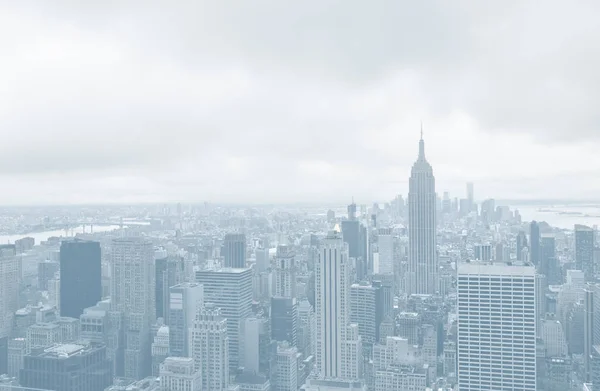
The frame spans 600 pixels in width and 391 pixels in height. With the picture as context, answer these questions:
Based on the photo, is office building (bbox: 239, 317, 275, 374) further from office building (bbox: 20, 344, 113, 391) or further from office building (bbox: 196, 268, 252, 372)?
office building (bbox: 20, 344, 113, 391)

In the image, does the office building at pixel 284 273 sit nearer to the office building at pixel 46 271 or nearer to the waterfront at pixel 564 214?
the office building at pixel 46 271

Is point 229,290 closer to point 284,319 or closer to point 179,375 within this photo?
point 284,319

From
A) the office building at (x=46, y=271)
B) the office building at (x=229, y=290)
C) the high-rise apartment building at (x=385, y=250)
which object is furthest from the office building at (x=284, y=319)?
the office building at (x=46, y=271)

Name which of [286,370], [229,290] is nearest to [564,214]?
[286,370]

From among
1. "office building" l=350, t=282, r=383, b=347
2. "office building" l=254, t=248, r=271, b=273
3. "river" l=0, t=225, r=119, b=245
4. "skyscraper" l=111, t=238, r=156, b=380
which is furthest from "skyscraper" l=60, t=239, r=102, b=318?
"office building" l=350, t=282, r=383, b=347

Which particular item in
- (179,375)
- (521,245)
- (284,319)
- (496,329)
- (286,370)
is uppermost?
(521,245)

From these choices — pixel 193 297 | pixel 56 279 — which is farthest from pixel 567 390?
pixel 56 279
